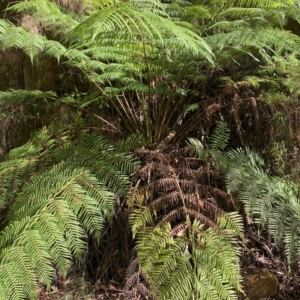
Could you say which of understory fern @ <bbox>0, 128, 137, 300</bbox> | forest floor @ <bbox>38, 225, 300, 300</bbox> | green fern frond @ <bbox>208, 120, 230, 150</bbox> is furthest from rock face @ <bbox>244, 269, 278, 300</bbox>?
understory fern @ <bbox>0, 128, 137, 300</bbox>

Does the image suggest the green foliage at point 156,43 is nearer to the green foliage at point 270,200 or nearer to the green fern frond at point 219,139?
the green fern frond at point 219,139

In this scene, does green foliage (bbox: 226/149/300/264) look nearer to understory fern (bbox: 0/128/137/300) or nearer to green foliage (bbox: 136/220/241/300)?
green foliage (bbox: 136/220/241/300)

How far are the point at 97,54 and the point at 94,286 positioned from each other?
1.05 m

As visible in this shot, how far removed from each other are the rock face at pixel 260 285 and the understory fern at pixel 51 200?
2.31 ft

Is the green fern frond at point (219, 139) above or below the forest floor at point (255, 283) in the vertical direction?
above

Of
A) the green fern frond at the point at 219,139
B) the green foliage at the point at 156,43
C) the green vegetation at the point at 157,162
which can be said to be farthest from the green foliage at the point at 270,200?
the green foliage at the point at 156,43

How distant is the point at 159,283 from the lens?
1303 millimetres

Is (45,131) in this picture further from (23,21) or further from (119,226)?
(23,21)

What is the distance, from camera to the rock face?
1675 mm

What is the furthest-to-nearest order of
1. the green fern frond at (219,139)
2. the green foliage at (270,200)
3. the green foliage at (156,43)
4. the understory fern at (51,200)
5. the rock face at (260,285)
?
the green fern frond at (219,139)
the rock face at (260,285)
the green foliage at (270,200)
the green foliage at (156,43)
the understory fern at (51,200)

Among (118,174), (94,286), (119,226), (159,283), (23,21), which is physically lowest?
(94,286)

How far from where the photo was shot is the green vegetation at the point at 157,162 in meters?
1.31

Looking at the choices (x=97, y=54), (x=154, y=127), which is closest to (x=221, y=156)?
(x=154, y=127)

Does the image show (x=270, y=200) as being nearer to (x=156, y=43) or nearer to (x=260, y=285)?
(x=260, y=285)
